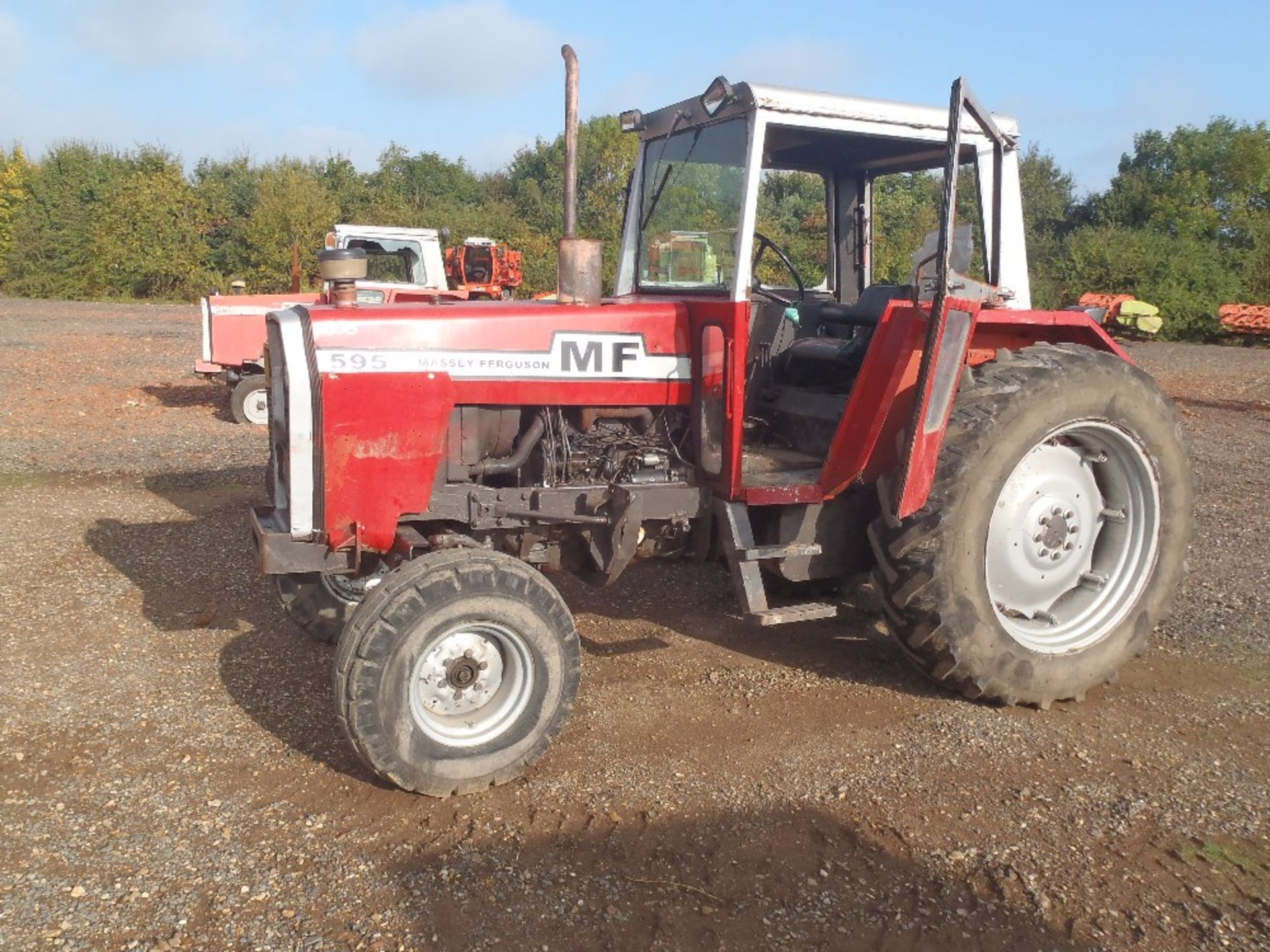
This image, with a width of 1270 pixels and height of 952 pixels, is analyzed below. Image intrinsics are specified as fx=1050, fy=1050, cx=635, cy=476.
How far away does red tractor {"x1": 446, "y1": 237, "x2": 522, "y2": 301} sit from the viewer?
18.2m

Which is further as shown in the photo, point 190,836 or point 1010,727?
point 1010,727

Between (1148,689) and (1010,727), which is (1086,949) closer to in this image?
(1010,727)

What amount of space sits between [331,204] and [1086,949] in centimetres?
3799

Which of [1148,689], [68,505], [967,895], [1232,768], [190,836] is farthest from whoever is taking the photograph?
[68,505]

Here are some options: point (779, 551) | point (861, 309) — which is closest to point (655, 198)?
point (861, 309)

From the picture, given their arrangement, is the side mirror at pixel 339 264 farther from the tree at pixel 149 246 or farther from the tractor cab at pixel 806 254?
the tree at pixel 149 246

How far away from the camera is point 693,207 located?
479 centimetres

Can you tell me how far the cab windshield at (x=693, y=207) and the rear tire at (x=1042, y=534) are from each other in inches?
47.5

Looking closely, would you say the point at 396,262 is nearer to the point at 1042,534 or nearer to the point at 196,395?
the point at 196,395

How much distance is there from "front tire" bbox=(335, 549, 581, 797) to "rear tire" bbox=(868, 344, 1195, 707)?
1482 mm

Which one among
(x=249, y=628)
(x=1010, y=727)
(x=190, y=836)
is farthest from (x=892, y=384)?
(x=249, y=628)

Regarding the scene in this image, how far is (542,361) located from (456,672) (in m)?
1.27

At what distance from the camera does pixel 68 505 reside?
25.3ft

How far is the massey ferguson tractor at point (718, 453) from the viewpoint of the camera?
380 cm
